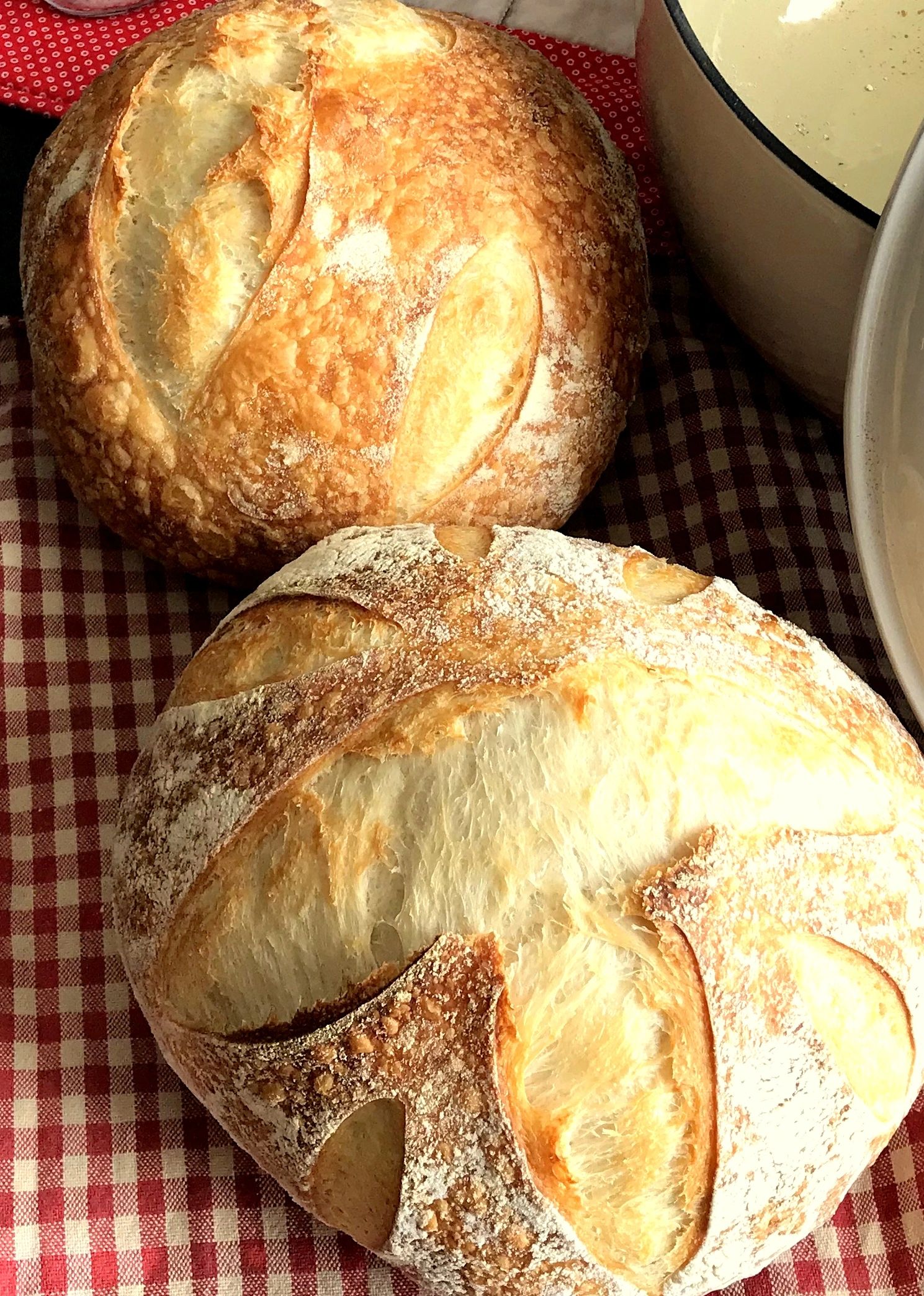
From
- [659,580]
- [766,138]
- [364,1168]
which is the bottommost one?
[364,1168]

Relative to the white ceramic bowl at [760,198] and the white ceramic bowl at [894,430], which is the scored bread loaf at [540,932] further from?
the white ceramic bowl at [760,198]

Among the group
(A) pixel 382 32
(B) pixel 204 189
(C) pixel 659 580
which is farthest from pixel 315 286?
(C) pixel 659 580

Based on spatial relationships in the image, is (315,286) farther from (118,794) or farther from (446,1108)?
(446,1108)

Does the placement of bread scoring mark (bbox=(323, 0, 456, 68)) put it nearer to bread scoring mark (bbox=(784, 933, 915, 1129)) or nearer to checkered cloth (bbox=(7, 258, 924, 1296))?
checkered cloth (bbox=(7, 258, 924, 1296))

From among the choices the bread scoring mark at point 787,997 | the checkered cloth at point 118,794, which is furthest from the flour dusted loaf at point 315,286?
the bread scoring mark at point 787,997

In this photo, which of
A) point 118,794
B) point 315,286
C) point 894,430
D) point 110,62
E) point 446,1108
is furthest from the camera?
point 110,62
